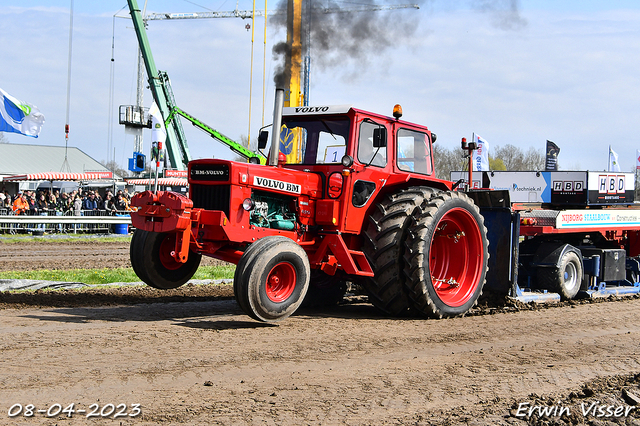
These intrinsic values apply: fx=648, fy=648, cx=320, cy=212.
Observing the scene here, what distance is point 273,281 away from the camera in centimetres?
698

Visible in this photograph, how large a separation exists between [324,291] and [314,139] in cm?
220

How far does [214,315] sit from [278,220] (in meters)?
1.45

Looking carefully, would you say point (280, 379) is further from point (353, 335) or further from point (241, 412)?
point (353, 335)

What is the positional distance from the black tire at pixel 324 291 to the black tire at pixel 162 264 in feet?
5.85

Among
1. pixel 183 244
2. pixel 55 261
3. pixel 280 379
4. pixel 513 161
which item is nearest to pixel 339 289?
pixel 183 244

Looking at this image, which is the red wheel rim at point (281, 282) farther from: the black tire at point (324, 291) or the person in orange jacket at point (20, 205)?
the person in orange jacket at point (20, 205)

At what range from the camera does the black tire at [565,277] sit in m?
10.2

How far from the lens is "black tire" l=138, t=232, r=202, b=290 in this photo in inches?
306

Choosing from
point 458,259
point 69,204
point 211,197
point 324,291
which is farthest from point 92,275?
point 69,204

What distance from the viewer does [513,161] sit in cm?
7319

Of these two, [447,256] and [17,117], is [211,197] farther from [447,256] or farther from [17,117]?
[17,117]

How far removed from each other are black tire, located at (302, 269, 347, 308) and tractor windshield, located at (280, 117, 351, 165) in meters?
1.62

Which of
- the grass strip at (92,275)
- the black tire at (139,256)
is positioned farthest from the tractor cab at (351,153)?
the grass strip at (92,275)

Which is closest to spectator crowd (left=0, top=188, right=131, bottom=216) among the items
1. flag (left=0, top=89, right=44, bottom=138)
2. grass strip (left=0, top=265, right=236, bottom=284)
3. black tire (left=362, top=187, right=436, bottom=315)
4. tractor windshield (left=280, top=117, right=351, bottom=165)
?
flag (left=0, top=89, right=44, bottom=138)
